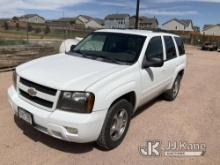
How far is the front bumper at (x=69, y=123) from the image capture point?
3.43 metres

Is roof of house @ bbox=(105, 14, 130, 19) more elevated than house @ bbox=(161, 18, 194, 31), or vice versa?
roof of house @ bbox=(105, 14, 130, 19)

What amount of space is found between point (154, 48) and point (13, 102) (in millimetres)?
2805

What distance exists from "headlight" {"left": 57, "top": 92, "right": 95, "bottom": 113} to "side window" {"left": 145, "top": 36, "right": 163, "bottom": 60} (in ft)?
5.81

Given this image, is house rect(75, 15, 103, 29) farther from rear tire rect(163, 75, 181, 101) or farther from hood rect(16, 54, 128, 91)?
hood rect(16, 54, 128, 91)

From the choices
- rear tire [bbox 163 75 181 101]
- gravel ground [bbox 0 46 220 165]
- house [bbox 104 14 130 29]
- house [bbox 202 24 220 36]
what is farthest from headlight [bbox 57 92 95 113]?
house [bbox 104 14 130 29]

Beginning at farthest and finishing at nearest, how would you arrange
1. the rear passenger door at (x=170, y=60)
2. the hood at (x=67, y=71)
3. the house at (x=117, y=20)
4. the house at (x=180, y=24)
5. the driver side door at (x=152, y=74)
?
the house at (x=117, y=20) < the house at (x=180, y=24) < the rear passenger door at (x=170, y=60) < the driver side door at (x=152, y=74) < the hood at (x=67, y=71)

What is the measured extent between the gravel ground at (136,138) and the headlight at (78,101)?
816 millimetres

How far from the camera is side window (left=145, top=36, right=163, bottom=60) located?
4930mm

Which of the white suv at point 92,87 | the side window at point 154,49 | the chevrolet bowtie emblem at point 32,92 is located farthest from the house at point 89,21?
the chevrolet bowtie emblem at point 32,92

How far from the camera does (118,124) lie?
166 inches

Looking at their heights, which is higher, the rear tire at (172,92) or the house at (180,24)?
the house at (180,24)

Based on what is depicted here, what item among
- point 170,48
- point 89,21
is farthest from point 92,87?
point 89,21

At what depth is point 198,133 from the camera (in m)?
5.03

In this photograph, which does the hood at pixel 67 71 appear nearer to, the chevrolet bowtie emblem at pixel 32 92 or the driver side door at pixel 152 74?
the chevrolet bowtie emblem at pixel 32 92
